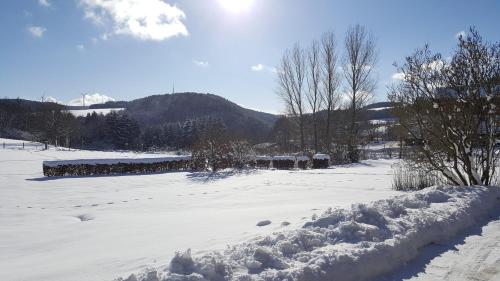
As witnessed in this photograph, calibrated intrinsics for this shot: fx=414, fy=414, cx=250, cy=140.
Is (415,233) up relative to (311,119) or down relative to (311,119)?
down

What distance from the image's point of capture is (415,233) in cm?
586

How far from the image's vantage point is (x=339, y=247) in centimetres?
492

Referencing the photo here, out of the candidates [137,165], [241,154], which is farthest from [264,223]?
[241,154]

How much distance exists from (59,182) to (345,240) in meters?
16.1

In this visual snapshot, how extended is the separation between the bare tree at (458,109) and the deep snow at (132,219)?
2.30 metres

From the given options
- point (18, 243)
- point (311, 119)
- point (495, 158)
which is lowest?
point (18, 243)

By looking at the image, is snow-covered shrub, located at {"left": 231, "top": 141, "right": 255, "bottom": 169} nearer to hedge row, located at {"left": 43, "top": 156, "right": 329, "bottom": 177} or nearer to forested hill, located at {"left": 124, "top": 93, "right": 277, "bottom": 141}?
hedge row, located at {"left": 43, "top": 156, "right": 329, "bottom": 177}

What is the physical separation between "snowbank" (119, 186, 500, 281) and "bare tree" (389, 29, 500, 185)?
4.38m

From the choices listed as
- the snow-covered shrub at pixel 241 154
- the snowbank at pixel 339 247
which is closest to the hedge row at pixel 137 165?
the snow-covered shrub at pixel 241 154

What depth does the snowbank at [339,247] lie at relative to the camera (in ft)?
13.0

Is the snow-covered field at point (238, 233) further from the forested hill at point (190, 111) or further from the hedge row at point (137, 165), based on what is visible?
the forested hill at point (190, 111)

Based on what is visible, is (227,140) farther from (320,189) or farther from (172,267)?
(172,267)

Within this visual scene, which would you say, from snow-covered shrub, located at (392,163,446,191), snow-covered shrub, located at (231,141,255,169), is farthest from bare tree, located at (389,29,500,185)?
snow-covered shrub, located at (231,141,255,169)

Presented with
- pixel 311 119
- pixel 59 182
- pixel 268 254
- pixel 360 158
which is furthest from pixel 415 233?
pixel 311 119
